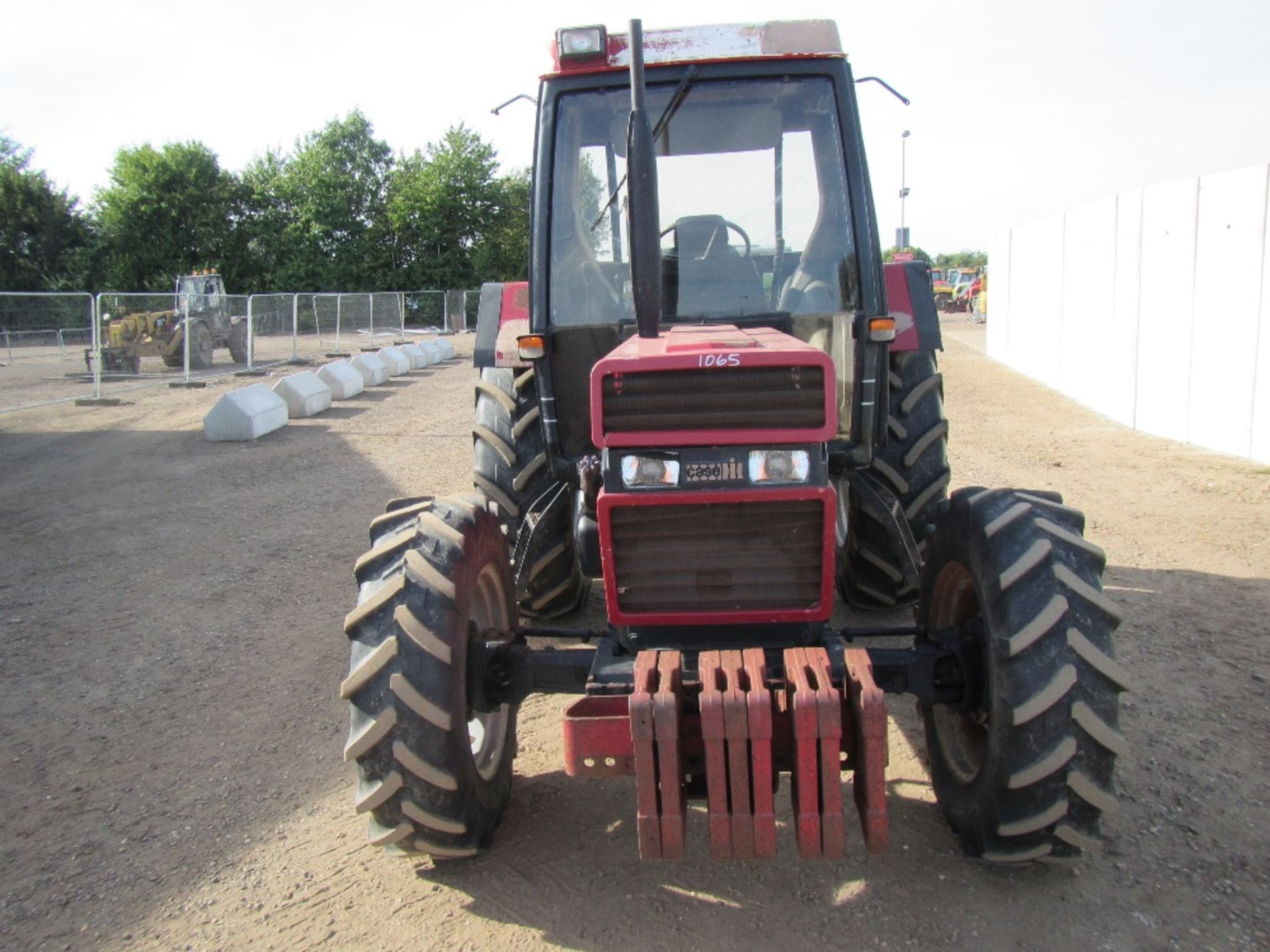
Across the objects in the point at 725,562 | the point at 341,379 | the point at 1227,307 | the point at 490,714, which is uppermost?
the point at 1227,307

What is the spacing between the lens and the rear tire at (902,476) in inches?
191

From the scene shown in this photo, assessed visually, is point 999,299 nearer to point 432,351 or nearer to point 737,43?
point 432,351

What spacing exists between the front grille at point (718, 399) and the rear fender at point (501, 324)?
200cm

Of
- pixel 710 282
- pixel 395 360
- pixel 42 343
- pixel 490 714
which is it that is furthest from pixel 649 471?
pixel 395 360

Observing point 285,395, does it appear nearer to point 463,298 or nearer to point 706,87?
point 706,87

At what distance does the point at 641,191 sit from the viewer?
280 centimetres

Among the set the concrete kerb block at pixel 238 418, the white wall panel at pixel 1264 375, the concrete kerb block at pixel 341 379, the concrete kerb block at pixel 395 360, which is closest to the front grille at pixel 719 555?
the white wall panel at pixel 1264 375

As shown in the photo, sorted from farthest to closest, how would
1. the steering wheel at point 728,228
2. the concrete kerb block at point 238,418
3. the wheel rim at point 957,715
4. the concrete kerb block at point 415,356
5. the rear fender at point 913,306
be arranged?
→ 1. the concrete kerb block at point 415,356
2. the concrete kerb block at point 238,418
3. the rear fender at point 913,306
4. the steering wheel at point 728,228
5. the wheel rim at point 957,715

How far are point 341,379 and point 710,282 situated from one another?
1321 cm

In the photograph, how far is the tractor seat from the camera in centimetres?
392

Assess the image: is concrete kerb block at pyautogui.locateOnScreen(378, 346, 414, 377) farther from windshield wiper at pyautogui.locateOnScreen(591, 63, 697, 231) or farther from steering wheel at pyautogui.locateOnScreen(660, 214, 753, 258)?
windshield wiper at pyautogui.locateOnScreen(591, 63, 697, 231)

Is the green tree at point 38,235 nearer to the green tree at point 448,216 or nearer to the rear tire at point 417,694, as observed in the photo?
the green tree at point 448,216

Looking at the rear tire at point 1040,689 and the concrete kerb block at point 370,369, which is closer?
the rear tire at point 1040,689

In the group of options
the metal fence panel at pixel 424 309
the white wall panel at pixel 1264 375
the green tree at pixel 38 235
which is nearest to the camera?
the white wall panel at pixel 1264 375
